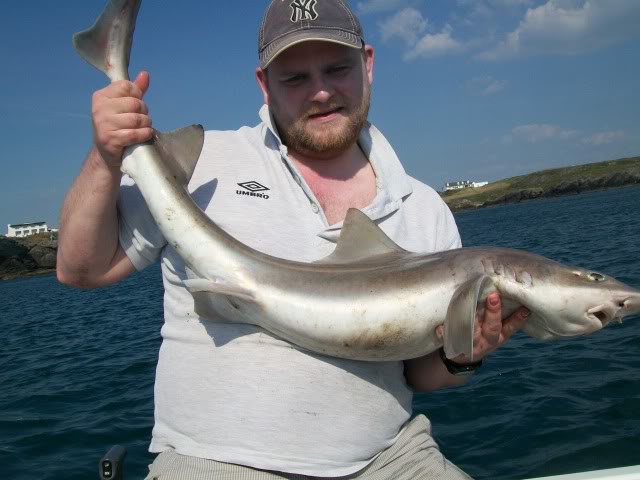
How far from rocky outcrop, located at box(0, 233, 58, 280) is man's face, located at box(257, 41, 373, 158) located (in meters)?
88.2

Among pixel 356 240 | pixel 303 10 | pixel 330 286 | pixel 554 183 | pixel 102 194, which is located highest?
pixel 303 10

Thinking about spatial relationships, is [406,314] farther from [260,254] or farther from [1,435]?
[1,435]

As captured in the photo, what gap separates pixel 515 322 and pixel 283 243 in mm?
1500

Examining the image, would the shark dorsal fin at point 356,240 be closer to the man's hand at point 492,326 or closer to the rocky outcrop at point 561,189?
the man's hand at point 492,326

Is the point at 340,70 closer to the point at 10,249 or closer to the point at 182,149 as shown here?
the point at 182,149

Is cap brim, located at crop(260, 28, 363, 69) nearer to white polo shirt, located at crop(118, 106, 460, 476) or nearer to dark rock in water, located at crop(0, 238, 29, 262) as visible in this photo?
white polo shirt, located at crop(118, 106, 460, 476)

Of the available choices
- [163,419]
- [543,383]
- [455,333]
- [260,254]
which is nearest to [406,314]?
[455,333]

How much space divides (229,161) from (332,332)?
1.40 meters

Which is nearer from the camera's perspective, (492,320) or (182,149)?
(492,320)

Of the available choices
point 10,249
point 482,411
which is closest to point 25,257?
point 10,249

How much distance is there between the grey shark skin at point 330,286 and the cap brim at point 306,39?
0.93 meters

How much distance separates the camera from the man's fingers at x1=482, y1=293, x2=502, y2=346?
10.3 ft

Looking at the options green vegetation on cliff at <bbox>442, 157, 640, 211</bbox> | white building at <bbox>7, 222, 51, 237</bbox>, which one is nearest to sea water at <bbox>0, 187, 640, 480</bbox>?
green vegetation on cliff at <bbox>442, 157, 640, 211</bbox>

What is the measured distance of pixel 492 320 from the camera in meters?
3.19
